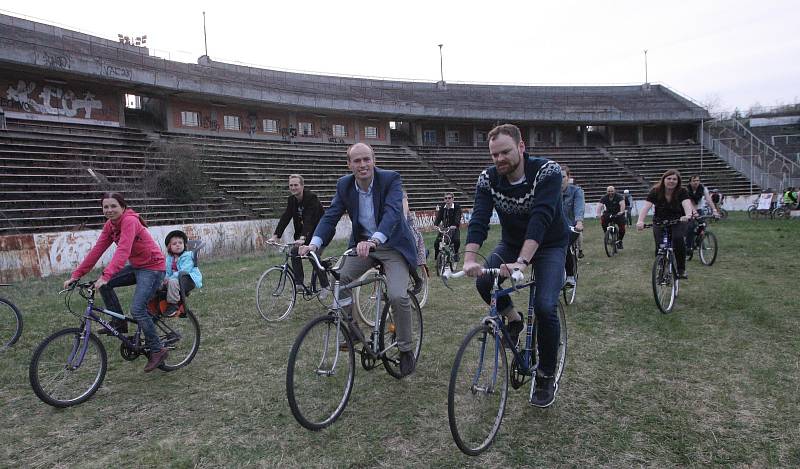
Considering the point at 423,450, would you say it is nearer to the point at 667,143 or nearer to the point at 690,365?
the point at 690,365

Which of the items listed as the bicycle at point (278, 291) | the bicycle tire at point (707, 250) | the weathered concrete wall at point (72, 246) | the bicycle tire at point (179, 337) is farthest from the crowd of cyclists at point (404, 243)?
the weathered concrete wall at point (72, 246)

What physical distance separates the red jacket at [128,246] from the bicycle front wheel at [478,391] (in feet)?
10.8

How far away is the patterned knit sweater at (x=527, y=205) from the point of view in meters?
3.45

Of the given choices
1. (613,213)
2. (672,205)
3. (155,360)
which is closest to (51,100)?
(155,360)

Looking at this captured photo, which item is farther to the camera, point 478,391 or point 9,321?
point 9,321

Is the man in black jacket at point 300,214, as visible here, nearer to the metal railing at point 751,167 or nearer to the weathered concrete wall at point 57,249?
the weathered concrete wall at point 57,249

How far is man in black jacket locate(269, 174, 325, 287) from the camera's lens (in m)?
7.59

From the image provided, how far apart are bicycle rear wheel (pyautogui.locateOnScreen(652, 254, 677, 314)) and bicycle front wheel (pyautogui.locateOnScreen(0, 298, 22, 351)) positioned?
26.9 ft

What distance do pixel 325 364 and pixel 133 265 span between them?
2.40 metres

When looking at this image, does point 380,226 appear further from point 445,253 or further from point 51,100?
point 51,100

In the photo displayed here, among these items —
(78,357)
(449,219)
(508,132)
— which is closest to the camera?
(508,132)

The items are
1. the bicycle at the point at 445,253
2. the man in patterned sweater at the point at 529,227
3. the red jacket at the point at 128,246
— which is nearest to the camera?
the man in patterned sweater at the point at 529,227

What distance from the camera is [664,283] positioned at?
6.75 metres

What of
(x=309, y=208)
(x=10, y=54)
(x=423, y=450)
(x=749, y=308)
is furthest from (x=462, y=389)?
(x=10, y=54)
